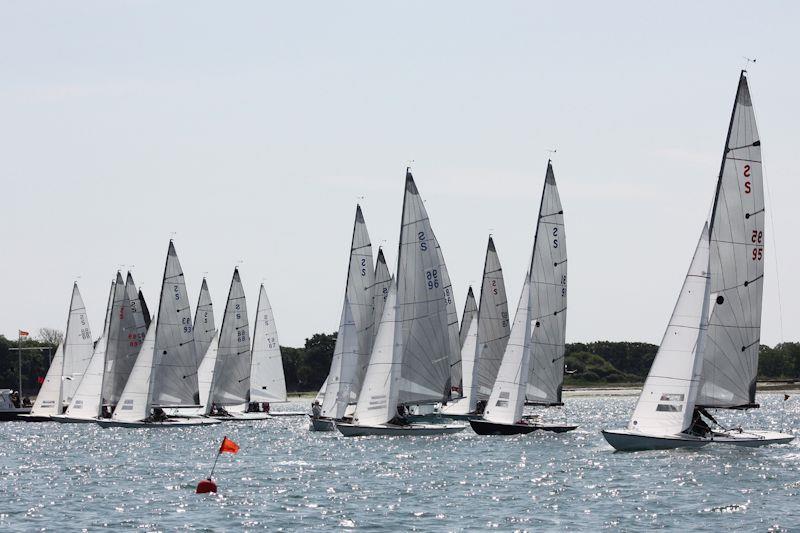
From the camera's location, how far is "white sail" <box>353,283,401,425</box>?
207 ft

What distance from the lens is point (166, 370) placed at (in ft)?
271

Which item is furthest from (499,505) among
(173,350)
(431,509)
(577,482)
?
(173,350)

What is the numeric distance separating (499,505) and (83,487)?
49.1 feet

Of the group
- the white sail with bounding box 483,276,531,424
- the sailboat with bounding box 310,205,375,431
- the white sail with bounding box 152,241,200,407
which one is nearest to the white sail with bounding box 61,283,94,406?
the white sail with bounding box 152,241,200,407

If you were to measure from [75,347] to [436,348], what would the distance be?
134ft

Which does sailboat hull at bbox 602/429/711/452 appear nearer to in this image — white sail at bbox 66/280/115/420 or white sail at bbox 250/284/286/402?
white sail at bbox 66/280/115/420

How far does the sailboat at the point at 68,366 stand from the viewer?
95.1 metres

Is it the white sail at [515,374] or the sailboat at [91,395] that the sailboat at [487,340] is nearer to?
the white sail at [515,374]

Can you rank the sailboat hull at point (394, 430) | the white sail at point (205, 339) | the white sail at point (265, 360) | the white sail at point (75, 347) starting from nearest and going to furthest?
the sailboat hull at point (394, 430), the white sail at point (205, 339), the white sail at point (75, 347), the white sail at point (265, 360)

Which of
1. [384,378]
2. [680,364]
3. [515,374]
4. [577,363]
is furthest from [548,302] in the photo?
[577,363]

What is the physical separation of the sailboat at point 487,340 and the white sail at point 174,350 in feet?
50.5

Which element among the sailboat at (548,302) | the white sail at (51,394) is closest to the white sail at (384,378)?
the sailboat at (548,302)

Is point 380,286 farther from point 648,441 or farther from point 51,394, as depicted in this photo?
point 648,441

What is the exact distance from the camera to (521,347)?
6425cm
